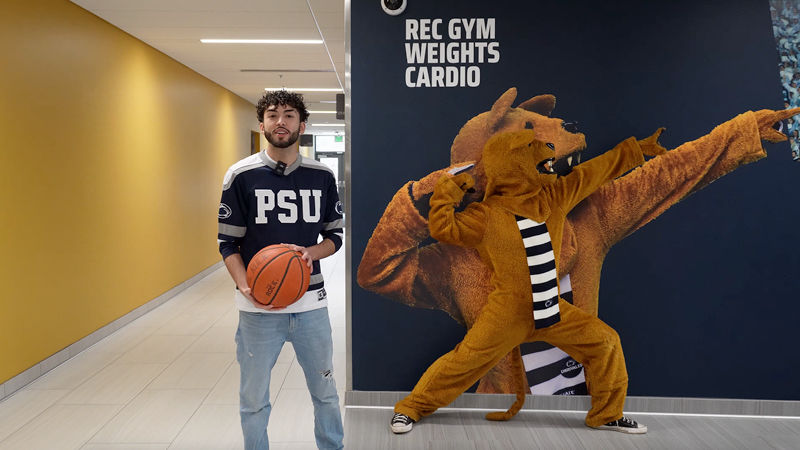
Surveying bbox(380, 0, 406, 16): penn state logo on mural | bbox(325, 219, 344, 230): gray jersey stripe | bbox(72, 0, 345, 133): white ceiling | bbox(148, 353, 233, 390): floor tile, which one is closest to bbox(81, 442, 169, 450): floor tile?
bbox(148, 353, 233, 390): floor tile

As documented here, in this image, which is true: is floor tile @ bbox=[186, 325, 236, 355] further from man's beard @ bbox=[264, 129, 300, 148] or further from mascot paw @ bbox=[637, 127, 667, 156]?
mascot paw @ bbox=[637, 127, 667, 156]

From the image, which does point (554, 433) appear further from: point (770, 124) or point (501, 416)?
point (770, 124)

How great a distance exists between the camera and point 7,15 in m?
3.86

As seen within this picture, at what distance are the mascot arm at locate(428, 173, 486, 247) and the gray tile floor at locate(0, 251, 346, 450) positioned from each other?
1226mm

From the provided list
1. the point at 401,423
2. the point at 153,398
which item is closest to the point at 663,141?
the point at 401,423

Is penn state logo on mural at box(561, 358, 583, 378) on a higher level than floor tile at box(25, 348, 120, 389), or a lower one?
higher

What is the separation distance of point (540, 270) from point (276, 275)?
4.66 feet

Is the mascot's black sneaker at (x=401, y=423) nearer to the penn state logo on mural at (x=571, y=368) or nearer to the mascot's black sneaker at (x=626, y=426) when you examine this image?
the penn state logo on mural at (x=571, y=368)

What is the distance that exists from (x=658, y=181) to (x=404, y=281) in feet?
4.81

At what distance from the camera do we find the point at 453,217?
324cm

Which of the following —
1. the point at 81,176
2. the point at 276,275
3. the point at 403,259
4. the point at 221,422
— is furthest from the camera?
the point at 81,176

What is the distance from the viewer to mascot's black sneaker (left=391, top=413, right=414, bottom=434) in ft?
10.9

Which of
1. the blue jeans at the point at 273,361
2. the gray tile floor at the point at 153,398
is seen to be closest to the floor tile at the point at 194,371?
the gray tile floor at the point at 153,398

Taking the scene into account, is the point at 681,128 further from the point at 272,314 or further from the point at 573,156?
the point at 272,314
